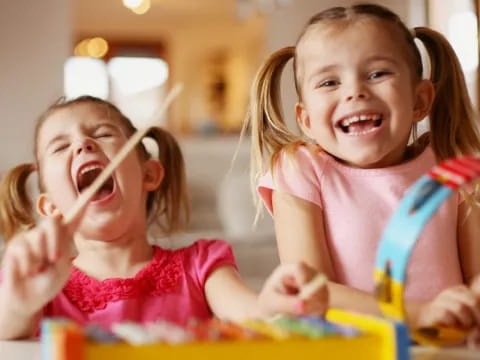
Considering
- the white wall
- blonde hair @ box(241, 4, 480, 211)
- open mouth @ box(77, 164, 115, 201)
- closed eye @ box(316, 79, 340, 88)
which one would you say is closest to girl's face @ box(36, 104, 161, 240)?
open mouth @ box(77, 164, 115, 201)

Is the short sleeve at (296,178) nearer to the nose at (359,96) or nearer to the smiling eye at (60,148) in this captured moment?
the nose at (359,96)

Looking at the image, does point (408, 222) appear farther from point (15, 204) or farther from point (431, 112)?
point (15, 204)

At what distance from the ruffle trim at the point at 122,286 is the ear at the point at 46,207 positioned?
0.26ft

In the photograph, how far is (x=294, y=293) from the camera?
26.3 inches

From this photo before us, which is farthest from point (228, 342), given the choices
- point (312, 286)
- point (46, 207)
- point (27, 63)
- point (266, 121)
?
point (27, 63)

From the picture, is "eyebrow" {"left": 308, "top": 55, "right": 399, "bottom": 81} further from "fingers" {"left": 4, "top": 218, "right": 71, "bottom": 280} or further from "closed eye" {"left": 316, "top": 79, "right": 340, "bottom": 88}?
"fingers" {"left": 4, "top": 218, "right": 71, "bottom": 280}

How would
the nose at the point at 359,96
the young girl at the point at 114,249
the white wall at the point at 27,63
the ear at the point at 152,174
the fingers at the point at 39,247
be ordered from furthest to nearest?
the white wall at the point at 27,63, the ear at the point at 152,174, the young girl at the point at 114,249, the nose at the point at 359,96, the fingers at the point at 39,247

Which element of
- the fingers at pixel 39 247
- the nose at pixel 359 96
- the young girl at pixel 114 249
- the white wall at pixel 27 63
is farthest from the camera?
the white wall at pixel 27 63

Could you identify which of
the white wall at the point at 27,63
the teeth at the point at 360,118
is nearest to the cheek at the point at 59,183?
the teeth at the point at 360,118

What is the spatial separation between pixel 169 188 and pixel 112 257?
Result: 170mm

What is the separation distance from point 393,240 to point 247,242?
1.80 meters

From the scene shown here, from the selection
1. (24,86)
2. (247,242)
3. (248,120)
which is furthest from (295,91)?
(24,86)

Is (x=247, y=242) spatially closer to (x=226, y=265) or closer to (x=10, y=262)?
(x=226, y=265)

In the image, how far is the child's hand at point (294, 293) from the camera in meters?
0.65
